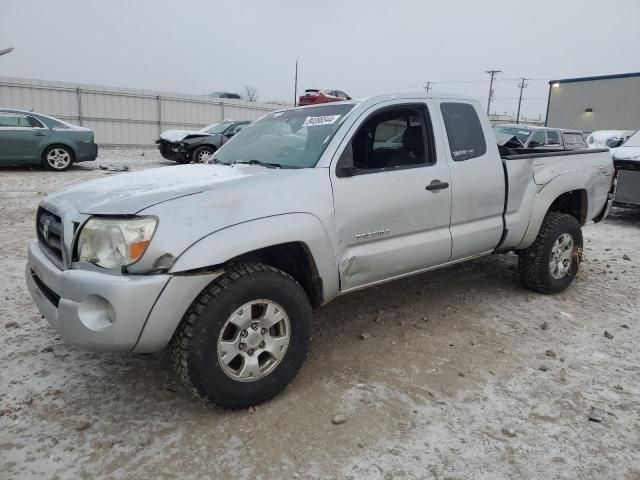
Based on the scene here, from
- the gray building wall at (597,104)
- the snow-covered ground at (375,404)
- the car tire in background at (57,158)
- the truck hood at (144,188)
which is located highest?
the gray building wall at (597,104)

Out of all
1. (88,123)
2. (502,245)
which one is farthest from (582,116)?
(502,245)

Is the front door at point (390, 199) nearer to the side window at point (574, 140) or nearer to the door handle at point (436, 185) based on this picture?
the door handle at point (436, 185)

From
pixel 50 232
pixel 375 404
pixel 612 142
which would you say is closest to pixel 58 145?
pixel 50 232

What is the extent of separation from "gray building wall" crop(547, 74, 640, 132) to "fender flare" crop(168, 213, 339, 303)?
28576 millimetres

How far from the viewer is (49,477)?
2090 mm

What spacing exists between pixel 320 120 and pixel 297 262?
3.49 ft

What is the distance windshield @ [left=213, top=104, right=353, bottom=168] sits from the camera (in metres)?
3.09

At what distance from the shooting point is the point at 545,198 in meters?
4.18

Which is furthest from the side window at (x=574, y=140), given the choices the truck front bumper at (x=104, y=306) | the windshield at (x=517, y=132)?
the truck front bumper at (x=104, y=306)

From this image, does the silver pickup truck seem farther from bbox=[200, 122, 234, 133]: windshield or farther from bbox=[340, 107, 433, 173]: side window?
bbox=[200, 122, 234, 133]: windshield

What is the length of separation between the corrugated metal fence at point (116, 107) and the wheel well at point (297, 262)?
18.4 metres

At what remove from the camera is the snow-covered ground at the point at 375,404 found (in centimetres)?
221

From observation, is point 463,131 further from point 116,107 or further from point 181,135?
point 116,107

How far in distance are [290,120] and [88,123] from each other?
17845mm
